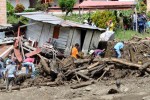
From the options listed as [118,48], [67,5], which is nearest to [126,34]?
[118,48]

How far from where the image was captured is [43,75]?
28.6 meters

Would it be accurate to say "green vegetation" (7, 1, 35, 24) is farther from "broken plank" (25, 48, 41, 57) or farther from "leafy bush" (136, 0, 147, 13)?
"leafy bush" (136, 0, 147, 13)

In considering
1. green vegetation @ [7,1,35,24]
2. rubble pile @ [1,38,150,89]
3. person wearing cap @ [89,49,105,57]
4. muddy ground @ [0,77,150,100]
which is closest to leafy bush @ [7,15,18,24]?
green vegetation @ [7,1,35,24]

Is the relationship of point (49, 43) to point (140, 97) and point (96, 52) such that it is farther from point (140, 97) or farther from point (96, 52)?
point (140, 97)

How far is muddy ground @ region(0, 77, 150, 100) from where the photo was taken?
2288 centimetres

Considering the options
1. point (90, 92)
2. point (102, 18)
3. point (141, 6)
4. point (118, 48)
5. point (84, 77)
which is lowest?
point (90, 92)

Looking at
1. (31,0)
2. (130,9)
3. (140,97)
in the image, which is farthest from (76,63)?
(31,0)

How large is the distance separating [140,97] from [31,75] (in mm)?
8616

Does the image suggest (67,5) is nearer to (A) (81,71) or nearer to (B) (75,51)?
(B) (75,51)

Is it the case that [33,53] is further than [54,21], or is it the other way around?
[54,21]

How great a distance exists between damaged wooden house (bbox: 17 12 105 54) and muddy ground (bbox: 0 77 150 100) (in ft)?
22.1

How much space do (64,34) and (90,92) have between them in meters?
9.31

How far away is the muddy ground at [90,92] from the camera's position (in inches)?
901

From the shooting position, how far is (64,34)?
33469mm
